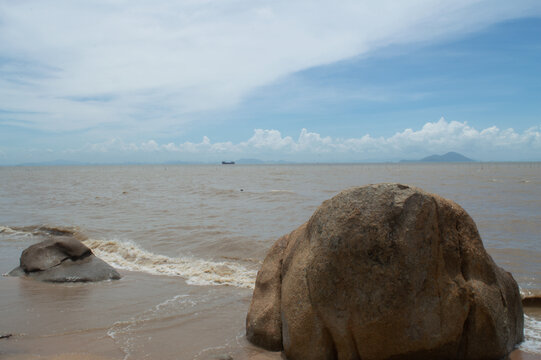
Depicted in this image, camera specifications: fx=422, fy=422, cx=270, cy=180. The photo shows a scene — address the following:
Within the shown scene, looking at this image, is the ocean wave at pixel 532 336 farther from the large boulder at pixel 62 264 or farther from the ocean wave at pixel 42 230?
the ocean wave at pixel 42 230

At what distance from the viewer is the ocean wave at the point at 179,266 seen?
27.2 feet

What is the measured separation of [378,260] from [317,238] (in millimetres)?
698

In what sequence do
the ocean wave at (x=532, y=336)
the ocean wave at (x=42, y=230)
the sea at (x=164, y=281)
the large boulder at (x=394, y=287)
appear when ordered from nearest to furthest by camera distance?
the large boulder at (x=394, y=287)
the ocean wave at (x=532, y=336)
the sea at (x=164, y=281)
the ocean wave at (x=42, y=230)

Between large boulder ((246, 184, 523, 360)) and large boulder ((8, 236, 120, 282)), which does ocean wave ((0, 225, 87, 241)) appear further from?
large boulder ((246, 184, 523, 360))

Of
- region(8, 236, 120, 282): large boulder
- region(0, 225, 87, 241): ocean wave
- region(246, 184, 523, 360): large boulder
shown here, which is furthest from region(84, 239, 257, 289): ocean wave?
region(246, 184, 523, 360): large boulder

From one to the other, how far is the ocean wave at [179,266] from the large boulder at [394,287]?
367 centimetres

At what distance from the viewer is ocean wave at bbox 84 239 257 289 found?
8289mm

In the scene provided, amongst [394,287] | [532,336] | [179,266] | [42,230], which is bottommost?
[42,230]

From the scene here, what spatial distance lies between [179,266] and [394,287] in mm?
6353

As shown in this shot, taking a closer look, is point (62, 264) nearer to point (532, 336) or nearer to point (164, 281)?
point (164, 281)

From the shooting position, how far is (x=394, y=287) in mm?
4066

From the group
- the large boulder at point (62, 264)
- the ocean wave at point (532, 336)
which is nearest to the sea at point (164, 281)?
the ocean wave at point (532, 336)

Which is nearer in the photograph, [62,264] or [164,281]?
[164,281]

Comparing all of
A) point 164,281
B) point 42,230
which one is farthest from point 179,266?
point 42,230
